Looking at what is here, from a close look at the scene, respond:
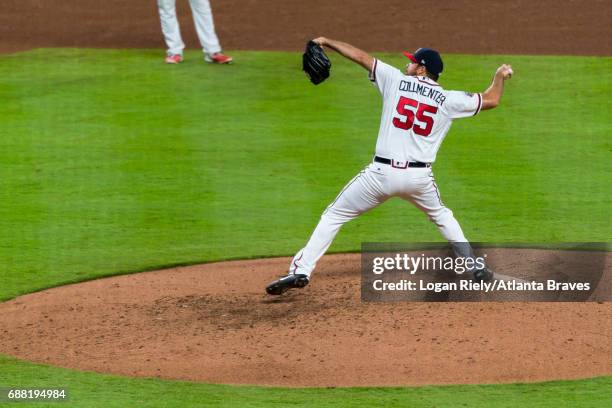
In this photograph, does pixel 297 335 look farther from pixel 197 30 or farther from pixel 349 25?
pixel 349 25

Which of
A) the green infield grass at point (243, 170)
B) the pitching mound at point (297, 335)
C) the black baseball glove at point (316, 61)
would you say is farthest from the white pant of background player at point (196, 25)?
the black baseball glove at point (316, 61)

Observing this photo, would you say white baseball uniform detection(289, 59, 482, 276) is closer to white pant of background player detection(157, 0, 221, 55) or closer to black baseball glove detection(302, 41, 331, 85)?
black baseball glove detection(302, 41, 331, 85)

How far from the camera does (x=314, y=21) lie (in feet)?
→ 61.1

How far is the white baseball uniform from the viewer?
27.6ft

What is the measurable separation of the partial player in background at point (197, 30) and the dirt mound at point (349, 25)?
1.28m

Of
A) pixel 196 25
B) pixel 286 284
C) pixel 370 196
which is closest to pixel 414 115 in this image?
pixel 370 196

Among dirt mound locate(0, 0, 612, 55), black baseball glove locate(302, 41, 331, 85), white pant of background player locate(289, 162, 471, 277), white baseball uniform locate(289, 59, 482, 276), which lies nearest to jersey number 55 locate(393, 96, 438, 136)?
white baseball uniform locate(289, 59, 482, 276)

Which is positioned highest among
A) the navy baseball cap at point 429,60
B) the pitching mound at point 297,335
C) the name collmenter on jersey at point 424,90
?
the navy baseball cap at point 429,60

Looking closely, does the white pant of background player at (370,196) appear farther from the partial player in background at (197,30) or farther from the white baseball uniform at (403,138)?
the partial player in background at (197,30)

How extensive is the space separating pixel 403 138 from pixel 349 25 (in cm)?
1013

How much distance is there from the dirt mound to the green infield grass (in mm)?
761

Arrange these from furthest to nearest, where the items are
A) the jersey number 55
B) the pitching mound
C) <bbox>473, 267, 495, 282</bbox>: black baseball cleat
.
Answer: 1. <bbox>473, 267, 495, 282</bbox>: black baseball cleat
2. the jersey number 55
3. the pitching mound

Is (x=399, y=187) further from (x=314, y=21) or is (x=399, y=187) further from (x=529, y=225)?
(x=314, y=21)

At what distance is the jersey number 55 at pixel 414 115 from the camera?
8383 mm
